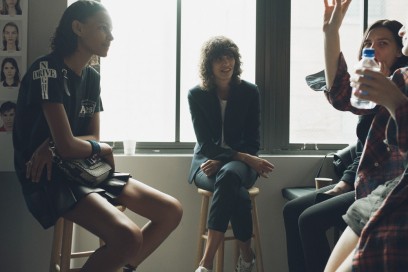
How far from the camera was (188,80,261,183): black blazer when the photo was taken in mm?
2709

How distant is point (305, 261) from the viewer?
2066 millimetres

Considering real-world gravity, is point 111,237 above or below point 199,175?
below

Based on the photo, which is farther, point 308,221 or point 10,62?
point 10,62

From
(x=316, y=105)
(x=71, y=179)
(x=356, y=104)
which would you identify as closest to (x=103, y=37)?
(x=71, y=179)

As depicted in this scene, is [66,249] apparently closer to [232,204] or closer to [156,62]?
[232,204]

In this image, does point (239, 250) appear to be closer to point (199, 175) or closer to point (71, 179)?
point (199, 175)

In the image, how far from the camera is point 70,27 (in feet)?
6.97

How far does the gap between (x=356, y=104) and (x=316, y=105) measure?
1.45 m

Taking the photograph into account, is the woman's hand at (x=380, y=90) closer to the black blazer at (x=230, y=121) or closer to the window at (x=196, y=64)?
the black blazer at (x=230, y=121)

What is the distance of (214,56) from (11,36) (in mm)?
1088

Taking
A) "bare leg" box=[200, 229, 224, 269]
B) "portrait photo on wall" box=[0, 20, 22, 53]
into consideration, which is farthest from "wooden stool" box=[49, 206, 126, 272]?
"portrait photo on wall" box=[0, 20, 22, 53]

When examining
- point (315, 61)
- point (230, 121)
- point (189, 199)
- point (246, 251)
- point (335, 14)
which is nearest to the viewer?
point (335, 14)

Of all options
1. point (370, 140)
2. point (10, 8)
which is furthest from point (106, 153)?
point (370, 140)

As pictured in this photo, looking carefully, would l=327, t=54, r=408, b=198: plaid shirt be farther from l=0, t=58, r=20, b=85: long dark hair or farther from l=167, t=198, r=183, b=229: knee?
l=0, t=58, r=20, b=85: long dark hair
